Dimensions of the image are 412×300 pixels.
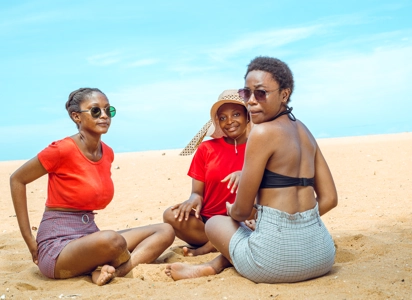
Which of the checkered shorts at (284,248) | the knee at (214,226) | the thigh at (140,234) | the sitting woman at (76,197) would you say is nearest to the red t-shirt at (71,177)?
the sitting woman at (76,197)

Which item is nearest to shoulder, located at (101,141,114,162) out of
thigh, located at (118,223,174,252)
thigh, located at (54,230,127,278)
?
thigh, located at (118,223,174,252)

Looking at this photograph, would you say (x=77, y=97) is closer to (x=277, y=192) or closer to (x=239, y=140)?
(x=239, y=140)

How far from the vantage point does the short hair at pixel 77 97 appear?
4625 millimetres

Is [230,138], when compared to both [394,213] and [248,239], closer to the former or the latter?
[248,239]

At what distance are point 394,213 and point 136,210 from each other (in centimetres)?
403

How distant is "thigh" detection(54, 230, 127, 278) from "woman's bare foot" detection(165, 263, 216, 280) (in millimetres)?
472

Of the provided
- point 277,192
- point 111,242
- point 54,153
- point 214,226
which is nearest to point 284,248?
point 277,192

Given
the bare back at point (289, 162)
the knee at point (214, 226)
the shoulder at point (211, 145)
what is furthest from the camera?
the shoulder at point (211, 145)

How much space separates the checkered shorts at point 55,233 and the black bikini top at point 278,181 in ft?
5.88

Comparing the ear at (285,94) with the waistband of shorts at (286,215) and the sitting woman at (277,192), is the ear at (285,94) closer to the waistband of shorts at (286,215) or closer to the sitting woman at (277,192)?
the sitting woman at (277,192)

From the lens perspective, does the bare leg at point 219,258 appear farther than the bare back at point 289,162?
Yes

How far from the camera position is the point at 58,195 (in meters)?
4.56

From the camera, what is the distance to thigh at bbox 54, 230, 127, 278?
4238 mm

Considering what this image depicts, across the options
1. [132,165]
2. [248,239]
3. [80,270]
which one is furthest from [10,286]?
[132,165]
